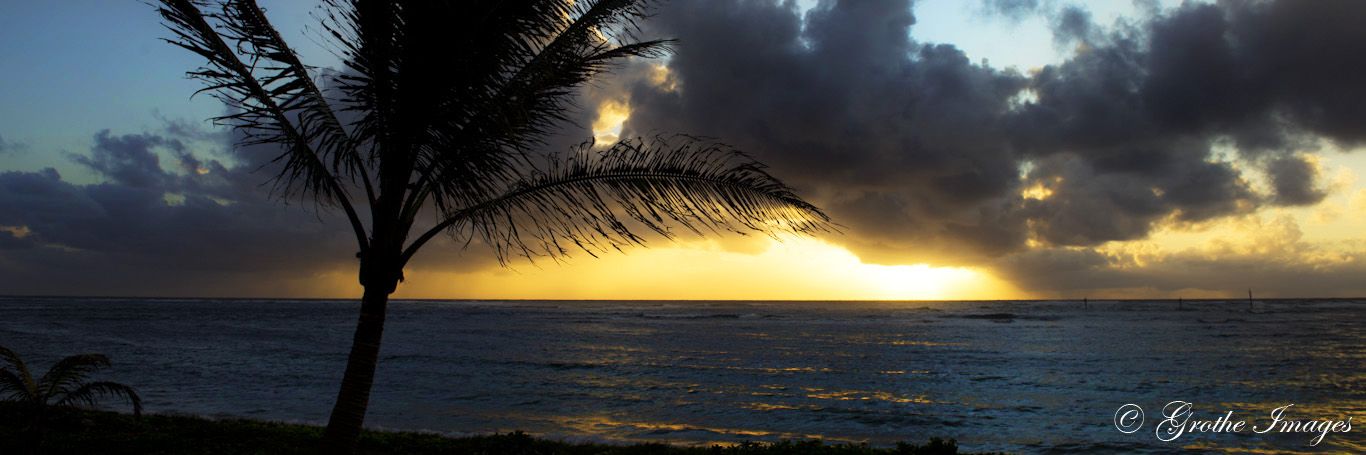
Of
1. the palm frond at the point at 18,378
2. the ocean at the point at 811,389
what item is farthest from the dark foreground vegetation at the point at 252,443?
the ocean at the point at 811,389

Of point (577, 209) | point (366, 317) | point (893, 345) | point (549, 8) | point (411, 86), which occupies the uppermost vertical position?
point (549, 8)

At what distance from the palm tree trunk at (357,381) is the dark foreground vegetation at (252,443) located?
3.75 m

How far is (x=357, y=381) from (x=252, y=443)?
5490 mm

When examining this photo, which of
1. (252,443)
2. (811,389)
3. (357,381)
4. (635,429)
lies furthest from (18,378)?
(811,389)

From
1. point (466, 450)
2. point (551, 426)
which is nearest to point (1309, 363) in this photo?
point (551, 426)

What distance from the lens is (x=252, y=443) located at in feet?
29.0

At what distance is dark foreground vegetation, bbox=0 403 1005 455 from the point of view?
8094mm

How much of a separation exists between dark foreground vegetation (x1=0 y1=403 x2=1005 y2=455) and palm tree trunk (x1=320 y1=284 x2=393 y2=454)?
3745mm

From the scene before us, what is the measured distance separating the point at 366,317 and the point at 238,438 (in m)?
6.26

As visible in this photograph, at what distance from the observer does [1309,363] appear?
24.2 metres

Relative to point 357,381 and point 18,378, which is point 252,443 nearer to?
point 18,378

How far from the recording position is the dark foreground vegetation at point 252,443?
319 inches

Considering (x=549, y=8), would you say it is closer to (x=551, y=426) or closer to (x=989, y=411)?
(x=551, y=426)

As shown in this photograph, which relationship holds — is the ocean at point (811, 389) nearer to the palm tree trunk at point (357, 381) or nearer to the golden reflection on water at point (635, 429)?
the golden reflection on water at point (635, 429)
